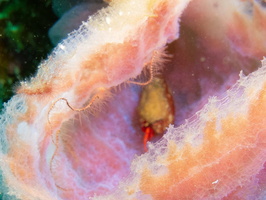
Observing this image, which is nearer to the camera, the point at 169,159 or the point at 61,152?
the point at 169,159

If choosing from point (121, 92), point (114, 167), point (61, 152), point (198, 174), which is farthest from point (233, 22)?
point (61, 152)

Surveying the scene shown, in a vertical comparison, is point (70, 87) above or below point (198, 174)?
above

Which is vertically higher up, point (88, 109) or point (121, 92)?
point (88, 109)

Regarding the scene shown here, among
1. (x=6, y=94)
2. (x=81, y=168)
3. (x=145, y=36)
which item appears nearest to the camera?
(x=145, y=36)

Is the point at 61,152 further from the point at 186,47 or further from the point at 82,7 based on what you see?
the point at 186,47

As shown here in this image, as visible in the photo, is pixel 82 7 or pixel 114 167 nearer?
pixel 82 7

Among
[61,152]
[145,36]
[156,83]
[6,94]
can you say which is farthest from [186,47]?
[6,94]

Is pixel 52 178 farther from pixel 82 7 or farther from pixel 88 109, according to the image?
pixel 82 7

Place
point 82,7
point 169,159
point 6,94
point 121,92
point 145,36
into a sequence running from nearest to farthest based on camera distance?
point 169,159 < point 145,36 < point 82,7 < point 6,94 < point 121,92

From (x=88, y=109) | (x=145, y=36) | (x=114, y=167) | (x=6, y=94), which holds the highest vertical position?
(x=6, y=94)
